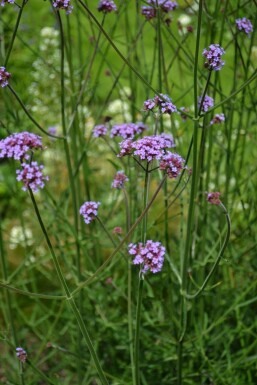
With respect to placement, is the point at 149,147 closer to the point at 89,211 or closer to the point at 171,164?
the point at 171,164

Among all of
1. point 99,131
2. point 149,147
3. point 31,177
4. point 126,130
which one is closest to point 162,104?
point 149,147

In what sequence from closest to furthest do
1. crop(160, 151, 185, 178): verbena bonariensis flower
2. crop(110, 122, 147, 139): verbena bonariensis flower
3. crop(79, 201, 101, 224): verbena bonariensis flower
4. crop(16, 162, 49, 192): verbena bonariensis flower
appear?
crop(16, 162, 49, 192): verbena bonariensis flower, crop(160, 151, 185, 178): verbena bonariensis flower, crop(79, 201, 101, 224): verbena bonariensis flower, crop(110, 122, 147, 139): verbena bonariensis flower

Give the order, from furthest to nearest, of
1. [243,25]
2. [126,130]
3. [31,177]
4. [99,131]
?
1. [99,131]
2. [243,25]
3. [126,130]
4. [31,177]

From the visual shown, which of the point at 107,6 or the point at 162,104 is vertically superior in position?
the point at 107,6

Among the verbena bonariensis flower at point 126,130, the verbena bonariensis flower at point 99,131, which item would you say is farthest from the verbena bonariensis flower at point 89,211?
the verbena bonariensis flower at point 99,131

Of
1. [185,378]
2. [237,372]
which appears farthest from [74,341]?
[237,372]

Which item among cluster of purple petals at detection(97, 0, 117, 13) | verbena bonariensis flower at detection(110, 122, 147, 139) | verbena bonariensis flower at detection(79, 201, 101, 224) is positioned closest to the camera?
verbena bonariensis flower at detection(79, 201, 101, 224)

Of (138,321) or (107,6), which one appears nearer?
(138,321)

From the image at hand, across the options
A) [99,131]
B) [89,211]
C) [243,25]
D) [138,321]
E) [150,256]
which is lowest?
[138,321]

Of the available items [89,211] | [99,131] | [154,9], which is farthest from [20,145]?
[154,9]

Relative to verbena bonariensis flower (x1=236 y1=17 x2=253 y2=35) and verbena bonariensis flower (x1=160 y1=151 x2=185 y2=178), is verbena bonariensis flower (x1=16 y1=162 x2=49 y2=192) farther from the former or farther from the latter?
verbena bonariensis flower (x1=236 y1=17 x2=253 y2=35)

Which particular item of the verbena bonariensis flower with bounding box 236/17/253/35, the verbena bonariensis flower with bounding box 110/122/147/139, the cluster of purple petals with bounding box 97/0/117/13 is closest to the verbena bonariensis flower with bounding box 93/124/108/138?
the verbena bonariensis flower with bounding box 110/122/147/139

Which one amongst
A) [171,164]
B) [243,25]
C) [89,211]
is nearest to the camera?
[171,164]
